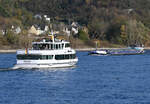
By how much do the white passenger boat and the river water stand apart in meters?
1.19

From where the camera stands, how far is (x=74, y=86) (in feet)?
201

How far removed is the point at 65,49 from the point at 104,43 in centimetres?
11196

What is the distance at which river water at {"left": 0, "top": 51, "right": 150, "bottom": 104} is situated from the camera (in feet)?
169

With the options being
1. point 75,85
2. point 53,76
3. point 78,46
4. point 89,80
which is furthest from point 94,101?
point 78,46

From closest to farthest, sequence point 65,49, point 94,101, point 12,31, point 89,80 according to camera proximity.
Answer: point 94,101 < point 89,80 < point 65,49 < point 12,31

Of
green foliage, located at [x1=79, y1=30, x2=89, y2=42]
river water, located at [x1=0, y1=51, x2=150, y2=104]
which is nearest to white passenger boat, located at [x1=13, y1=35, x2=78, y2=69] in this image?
river water, located at [x1=0, y1=51, x2=150, y2=104]

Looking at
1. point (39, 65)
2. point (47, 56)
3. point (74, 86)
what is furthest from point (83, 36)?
point (74, 86)

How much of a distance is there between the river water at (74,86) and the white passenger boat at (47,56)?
1.19 m

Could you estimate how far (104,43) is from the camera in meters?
192

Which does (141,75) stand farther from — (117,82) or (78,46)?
(78,46)

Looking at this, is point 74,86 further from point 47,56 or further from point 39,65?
point 47,56

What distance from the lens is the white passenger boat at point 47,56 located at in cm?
7800

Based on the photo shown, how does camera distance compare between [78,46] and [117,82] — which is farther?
[78,46]

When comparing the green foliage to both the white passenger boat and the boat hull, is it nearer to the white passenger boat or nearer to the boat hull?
the white passenger boat
